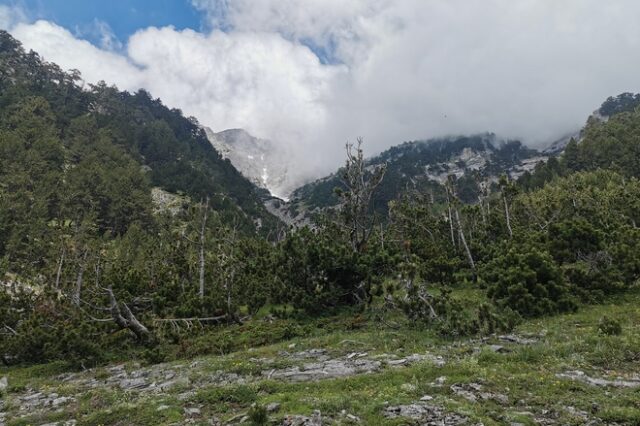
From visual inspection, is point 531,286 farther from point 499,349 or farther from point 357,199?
point 357,199

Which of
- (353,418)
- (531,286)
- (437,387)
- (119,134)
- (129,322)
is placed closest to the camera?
(353,418)

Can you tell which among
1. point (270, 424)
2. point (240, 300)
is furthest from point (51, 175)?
point (270, 424)

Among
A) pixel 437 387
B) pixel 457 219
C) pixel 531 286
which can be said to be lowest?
pixel 437 387

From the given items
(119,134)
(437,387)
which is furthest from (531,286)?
(119,134)

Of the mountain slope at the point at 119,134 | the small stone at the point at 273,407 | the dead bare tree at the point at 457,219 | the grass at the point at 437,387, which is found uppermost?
the mountain slope at the point at 119,134

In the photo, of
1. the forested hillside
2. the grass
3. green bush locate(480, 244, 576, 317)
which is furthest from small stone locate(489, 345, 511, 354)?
green bush locate(480, 244, 576, 317)

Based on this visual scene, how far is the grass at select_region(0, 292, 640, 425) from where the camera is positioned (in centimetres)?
1059

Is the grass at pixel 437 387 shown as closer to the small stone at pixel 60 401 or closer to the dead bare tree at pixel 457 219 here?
the small stone at pixel 60 401

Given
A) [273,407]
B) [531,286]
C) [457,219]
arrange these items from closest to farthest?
[273,407], [531,286], [457,219]

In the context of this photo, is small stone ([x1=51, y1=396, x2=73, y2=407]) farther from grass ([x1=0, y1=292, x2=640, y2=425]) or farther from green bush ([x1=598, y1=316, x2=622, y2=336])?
Result: green bush ([x1=598, y1=316, x2=622, y2=336])

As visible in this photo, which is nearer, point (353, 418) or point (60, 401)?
point (353, 418)

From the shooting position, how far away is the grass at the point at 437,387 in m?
10.6

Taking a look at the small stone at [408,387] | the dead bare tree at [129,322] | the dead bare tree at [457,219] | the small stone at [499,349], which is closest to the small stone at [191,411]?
the small stone at [408,387]

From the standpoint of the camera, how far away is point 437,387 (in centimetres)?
1238
